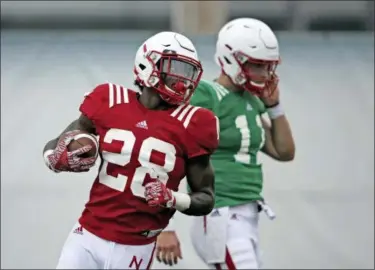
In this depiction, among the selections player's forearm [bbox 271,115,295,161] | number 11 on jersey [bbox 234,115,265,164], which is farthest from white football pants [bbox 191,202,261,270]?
player's forearm [bbox 271,115,295,161]

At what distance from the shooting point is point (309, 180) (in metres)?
4.84

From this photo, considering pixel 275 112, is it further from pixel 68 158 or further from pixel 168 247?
pixel 68 158

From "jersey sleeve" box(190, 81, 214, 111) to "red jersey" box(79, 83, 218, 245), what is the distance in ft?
1.55

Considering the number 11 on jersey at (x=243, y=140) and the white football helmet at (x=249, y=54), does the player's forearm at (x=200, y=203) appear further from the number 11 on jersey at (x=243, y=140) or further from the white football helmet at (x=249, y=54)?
the white football helmet at (x=249, y=54)

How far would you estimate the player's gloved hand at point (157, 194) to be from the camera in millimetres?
2805

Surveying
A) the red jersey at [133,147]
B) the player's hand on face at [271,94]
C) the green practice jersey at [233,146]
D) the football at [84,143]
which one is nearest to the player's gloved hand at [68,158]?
the football at [84,143]

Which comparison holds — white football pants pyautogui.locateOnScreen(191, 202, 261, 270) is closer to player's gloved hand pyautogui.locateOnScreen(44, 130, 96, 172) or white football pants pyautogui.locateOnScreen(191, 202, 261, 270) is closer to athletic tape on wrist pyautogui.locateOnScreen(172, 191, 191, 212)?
athletic tape on wrist pyautogui.locateOnScreen(172, 191, 191, 212)

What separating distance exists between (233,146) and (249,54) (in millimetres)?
303

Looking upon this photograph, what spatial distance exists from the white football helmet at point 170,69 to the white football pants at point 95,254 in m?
0.42

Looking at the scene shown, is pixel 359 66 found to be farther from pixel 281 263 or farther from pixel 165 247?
pixel 165 247

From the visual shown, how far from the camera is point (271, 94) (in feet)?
12.1

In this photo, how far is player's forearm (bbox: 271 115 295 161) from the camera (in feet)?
12.4

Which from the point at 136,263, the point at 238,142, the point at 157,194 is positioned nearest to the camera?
the point at 157,194

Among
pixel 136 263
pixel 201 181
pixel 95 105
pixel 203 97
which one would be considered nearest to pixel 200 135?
pixel 201 181
